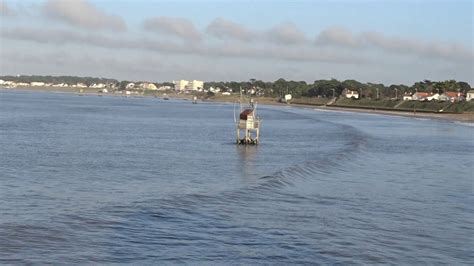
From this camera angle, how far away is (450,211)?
2214cm

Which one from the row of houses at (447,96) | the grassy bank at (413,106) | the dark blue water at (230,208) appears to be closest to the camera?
the dark blue water at (230,208)

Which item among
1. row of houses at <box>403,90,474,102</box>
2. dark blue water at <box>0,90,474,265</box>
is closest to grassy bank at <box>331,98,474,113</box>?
row of houses at <box>403,90,474,102</box>

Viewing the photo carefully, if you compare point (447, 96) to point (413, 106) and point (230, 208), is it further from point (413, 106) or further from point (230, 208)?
point (230, 208)

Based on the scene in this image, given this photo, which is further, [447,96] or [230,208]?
[447,96]

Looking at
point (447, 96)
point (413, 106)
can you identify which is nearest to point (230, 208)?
point (413, 106)

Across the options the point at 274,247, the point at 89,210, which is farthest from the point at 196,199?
the point at 274,247

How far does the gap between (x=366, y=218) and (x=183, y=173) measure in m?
12.0

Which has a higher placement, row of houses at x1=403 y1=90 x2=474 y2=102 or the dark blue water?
row of houses at x1=403 y1=90 x2=474 y2=102

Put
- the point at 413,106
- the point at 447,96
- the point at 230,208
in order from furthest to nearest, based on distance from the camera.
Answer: the point at 447,96, the point at 413,106, the point at 230,208

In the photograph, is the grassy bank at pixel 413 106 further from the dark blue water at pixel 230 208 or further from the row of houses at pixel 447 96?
the dark blue water at pixel 230 208

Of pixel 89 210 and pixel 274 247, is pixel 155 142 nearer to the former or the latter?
pixel 89 210

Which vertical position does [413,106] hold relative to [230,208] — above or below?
below

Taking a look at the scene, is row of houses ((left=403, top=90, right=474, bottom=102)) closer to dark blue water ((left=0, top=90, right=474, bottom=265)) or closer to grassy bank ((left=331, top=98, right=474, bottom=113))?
grassy bank ((left=331, top=98, right=474, bottom=113))

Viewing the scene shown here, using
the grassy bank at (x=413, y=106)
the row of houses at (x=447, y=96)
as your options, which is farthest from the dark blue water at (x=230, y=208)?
the row of houses at (x=447, y=96)
